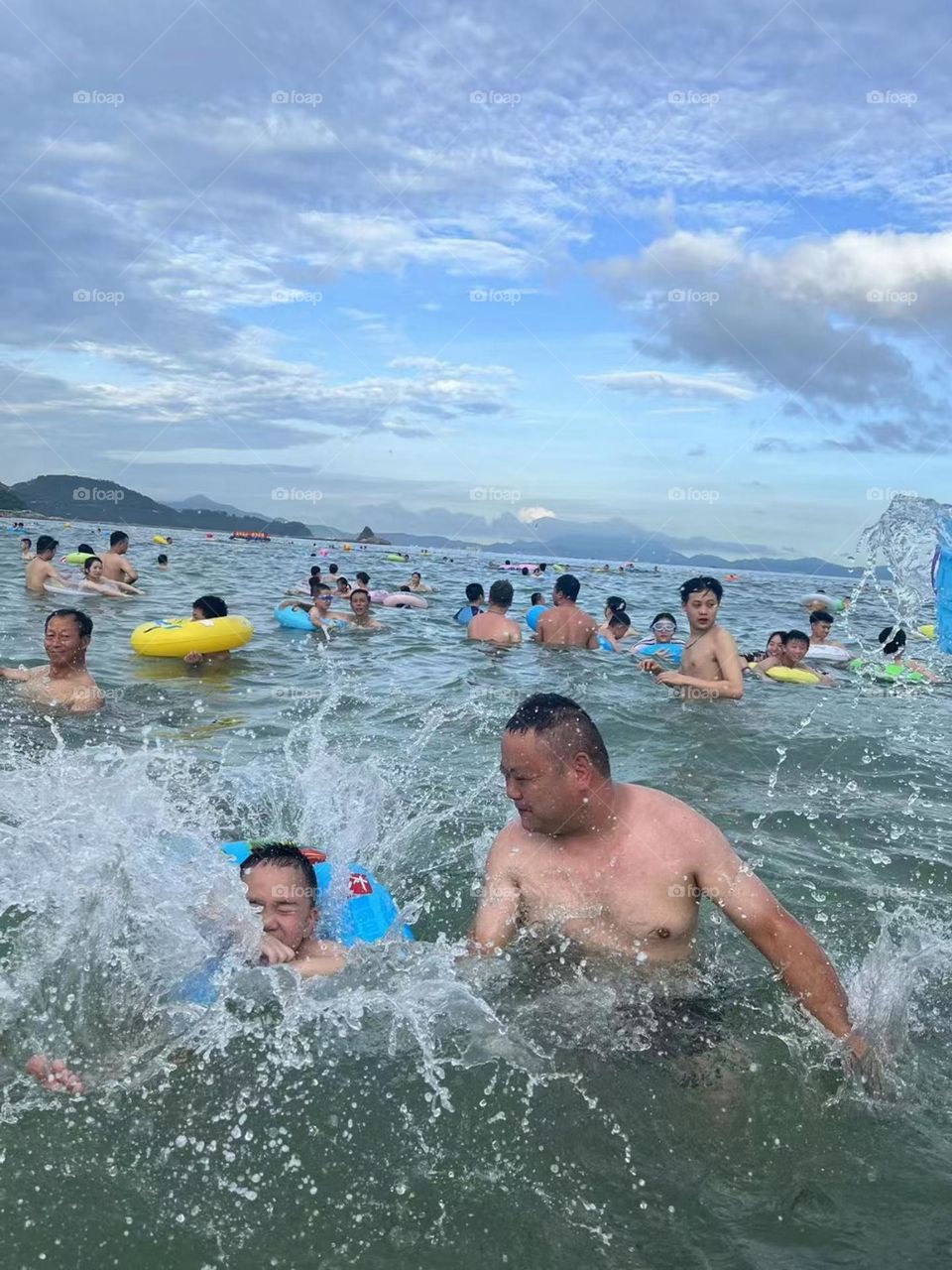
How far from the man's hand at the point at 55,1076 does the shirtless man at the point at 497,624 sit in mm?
10970

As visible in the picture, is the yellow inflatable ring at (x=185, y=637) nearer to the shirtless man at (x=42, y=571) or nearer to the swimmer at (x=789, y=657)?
the shirtless man at (x=42, y=571)

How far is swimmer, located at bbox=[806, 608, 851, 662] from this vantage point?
15.3 metres

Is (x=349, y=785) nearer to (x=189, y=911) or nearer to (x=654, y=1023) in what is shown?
(x=189, y=911)

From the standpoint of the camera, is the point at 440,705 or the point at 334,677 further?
the point at 334,677

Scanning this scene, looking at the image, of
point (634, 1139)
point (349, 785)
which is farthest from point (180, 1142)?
point (349, 785)

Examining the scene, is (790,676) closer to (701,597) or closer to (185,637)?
(701,597)

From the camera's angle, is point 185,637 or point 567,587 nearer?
point 185,637

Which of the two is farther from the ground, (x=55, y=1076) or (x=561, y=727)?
(x=561, y=727)

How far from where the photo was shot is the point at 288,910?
3.91 m

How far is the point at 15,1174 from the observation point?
264 centimetres

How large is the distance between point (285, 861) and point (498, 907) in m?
1.00

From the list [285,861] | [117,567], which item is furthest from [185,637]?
[117,567]

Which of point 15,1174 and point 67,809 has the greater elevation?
point 67,809

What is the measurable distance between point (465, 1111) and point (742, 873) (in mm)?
1207
